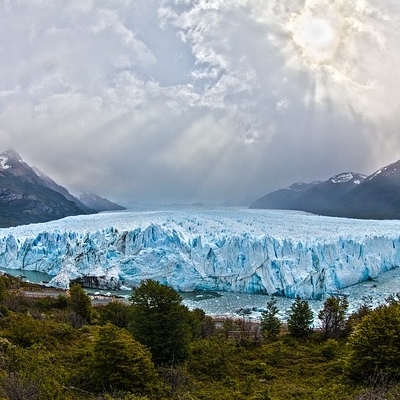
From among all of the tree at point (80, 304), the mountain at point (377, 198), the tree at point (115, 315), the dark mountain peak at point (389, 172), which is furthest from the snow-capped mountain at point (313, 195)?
the tree at point (115, 315)

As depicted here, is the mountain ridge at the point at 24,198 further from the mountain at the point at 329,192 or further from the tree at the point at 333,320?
the tree at the point at 333,320

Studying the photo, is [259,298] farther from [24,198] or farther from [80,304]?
[24,198]

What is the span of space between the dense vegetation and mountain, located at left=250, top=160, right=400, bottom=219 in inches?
2701

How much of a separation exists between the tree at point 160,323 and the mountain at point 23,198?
9505cm

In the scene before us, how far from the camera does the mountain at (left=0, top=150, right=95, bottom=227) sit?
107381mm

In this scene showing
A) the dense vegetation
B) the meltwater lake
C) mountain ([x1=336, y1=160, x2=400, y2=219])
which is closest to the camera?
the dense vegetation

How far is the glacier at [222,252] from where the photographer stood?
106ft

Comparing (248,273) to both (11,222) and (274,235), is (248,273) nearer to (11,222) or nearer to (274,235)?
(274,235)

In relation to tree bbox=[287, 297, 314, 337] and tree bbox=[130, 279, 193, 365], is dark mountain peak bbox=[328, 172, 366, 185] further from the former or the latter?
tree bbox=[130, 279, 193, 365]

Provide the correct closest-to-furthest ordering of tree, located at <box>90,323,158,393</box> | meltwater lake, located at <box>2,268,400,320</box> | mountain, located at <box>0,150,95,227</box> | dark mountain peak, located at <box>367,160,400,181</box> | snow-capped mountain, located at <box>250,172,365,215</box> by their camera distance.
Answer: tree, located at <box>90,323,158,393</box>
meltwater lake, located at <box>2,268,400,320</box>
dark mountain peak, located at <box>367,160,400,181</box>
snow-capped mountain, located at <box>250,172,365,215</box>
mountain, located at <box>0,150,95,227</box>

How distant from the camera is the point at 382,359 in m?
9.42

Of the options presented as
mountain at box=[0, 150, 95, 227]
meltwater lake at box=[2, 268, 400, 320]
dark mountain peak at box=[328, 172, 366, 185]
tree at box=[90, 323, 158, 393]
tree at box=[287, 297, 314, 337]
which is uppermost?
dark mountain peak at box=[328, 172, 366, 185]

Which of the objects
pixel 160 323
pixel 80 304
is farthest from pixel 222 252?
pixel 160 323

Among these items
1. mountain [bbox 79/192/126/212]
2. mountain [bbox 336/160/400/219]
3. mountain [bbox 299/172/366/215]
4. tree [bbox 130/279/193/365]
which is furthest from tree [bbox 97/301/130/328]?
mountain [bbox 79/192/126/212]
